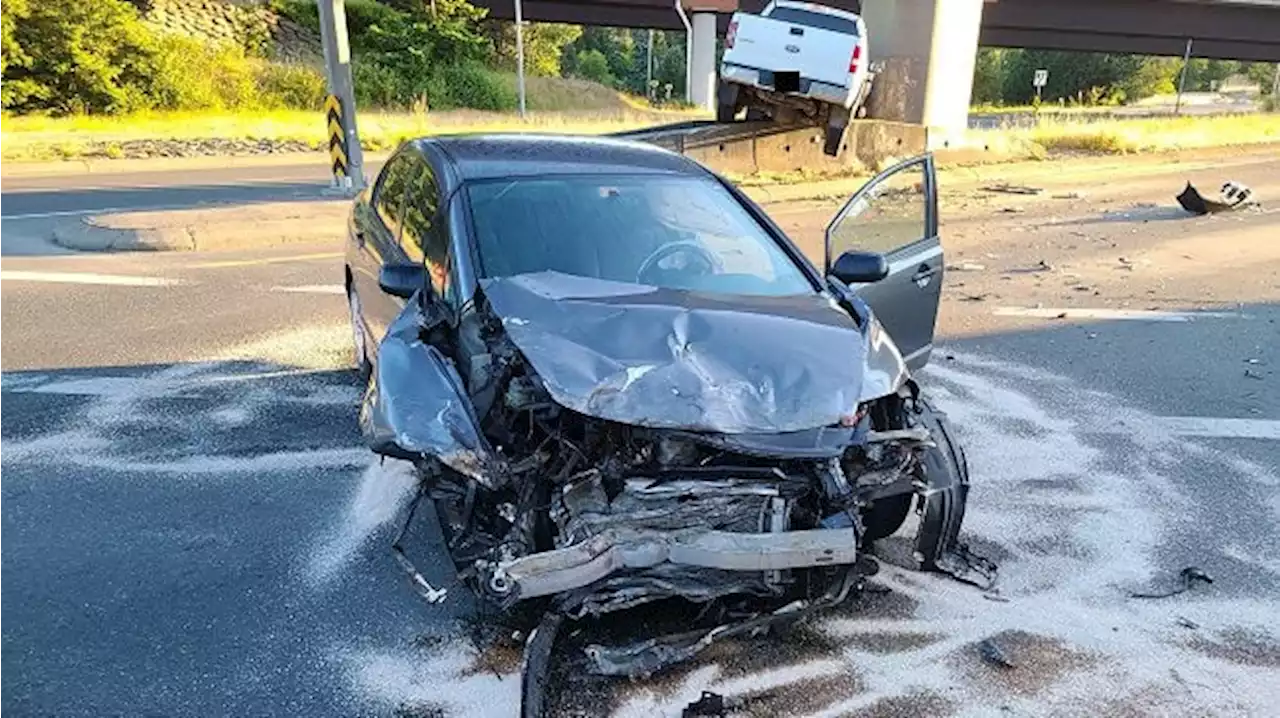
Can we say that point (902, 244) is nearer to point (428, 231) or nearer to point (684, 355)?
point (684, 355)

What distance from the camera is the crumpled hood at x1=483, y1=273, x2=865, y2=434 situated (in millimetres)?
3238

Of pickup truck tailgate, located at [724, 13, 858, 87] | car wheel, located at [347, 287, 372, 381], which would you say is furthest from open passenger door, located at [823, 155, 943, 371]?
pickup truck tailgate, located at [724, 13, 858, 87]

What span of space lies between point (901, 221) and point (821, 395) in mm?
2307

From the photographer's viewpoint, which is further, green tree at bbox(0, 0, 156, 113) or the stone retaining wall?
the stone retaining wall

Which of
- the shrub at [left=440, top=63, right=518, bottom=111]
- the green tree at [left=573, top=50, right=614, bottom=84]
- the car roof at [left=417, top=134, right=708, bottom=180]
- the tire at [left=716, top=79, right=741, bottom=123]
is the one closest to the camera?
the car roof at [left=417, top=134, right=708, bottom=180]

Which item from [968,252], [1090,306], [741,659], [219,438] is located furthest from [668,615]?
[968,252]

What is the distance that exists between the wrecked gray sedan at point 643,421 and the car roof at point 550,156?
28 centimetres

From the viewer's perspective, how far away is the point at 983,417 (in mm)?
6012

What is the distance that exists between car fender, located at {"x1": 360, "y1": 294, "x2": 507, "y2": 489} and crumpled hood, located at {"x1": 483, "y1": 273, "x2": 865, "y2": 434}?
0.30 meters

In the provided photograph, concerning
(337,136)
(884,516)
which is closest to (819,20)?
(337,136)

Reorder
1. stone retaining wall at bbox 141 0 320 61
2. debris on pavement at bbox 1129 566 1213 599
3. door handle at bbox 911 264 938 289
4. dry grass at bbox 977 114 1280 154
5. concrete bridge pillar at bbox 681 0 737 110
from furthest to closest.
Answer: concrete bridge pillar at bbox 681 0 737 110
stone retaining wall at bbox 141 0 320 61
dry grass at bbox 977 114 1280 154
door handle at bbox 911 264 938 289
debris on pavement at bbox 1129 566 1213 599

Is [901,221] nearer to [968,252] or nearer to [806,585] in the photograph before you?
[806,585]

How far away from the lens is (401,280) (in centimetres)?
427

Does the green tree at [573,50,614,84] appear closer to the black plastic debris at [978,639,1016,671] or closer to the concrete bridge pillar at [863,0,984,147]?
the concrete bridge pillar at [863,0,984,147]
